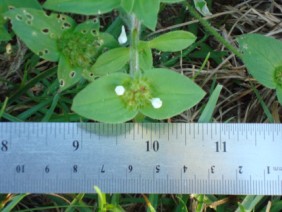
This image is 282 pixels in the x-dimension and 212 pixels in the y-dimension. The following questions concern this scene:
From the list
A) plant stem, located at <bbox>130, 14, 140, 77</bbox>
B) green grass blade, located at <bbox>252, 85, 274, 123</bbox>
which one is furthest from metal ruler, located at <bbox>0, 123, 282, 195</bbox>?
plant stem, located at <bbox>130, 14, 140, 77</bbox>

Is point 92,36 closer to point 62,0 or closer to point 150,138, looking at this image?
point 62,0

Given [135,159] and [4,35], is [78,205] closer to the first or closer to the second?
[135,159]

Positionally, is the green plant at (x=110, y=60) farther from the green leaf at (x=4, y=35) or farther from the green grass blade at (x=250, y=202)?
the green grass blade at (x=250, y=202)

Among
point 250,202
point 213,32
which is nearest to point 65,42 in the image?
point 213,32

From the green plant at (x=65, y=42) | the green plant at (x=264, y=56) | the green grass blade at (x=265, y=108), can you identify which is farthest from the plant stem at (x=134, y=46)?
the green grass blade at (x=265, y=108)

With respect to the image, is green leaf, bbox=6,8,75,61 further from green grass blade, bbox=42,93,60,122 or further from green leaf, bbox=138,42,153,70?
green leaf, bbox=138,42,153,70
